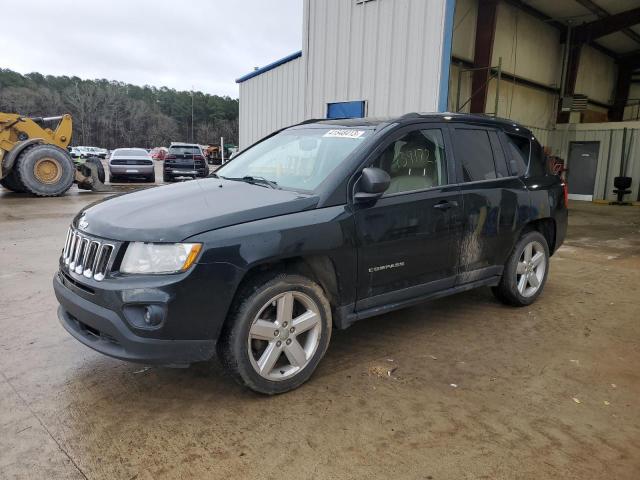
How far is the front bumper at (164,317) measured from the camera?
99.2 inches

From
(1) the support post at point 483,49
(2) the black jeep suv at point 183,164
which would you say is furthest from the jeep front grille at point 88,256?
(2) the black jeep suv at point 183,164

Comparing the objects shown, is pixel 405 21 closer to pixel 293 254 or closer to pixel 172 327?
pixel 293 254

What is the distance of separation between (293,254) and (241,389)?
0.92m

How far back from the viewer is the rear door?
3.90 m

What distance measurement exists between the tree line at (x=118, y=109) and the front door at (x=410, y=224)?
76.5 m

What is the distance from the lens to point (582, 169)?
18.4m

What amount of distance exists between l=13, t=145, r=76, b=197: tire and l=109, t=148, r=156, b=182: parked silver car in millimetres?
4802

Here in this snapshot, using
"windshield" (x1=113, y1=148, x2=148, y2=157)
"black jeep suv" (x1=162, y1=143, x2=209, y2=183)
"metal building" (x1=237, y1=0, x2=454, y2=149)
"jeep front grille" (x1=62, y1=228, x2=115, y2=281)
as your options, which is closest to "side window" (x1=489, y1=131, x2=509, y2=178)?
"jeep front grille" (x1=62, y1=228, x2=115, y2=281)

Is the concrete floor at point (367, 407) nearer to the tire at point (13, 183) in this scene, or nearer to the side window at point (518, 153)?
the side window at point (518, 153)

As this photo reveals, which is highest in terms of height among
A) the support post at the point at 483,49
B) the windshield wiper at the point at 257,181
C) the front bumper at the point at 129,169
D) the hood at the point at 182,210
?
the support post at the point at 483,49

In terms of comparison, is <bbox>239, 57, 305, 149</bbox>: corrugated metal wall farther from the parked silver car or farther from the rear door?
the rear door

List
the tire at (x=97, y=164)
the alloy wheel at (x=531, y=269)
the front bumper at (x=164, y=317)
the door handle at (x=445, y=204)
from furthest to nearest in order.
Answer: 1. the tire at (x=97, y=164)
2. the alloy wheel at (x=531, y=269)
3. the door handle at (x=445, y=204)
4. the front bumper at (x=164, y=317)

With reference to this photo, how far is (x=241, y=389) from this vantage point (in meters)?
3.03

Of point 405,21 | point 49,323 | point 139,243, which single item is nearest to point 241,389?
point 139,243
